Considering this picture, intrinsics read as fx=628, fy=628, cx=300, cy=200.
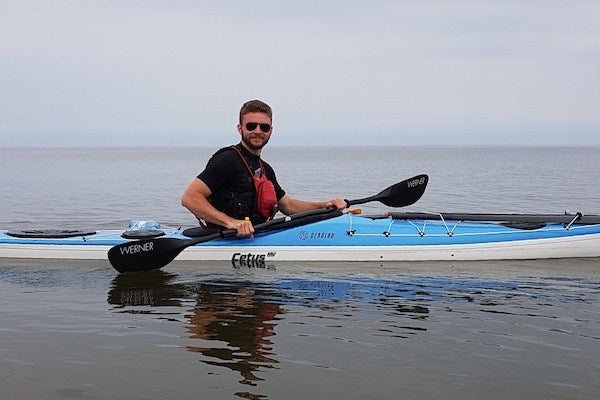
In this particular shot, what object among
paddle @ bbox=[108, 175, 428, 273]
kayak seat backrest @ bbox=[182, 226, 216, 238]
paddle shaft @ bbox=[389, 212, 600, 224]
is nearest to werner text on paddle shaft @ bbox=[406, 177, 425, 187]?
paddle shaft @ bbox=[389, 212, 600, 224]

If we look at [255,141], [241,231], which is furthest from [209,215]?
[255,141]

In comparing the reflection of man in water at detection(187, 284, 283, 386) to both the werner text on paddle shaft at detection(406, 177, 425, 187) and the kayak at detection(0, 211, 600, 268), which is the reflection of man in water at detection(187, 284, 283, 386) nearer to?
the kayak at detection(0, 211, 600, 268)

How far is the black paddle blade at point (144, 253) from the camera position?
754cm

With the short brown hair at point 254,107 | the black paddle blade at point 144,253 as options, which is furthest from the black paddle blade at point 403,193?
the black paddle blade at point 144,253

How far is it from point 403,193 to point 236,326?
4.15 metres

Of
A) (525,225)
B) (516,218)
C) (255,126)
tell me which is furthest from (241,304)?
(525,225)

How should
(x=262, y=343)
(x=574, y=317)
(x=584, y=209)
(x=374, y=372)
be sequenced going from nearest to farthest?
(x=374, y=372)
(x=262, y=343)
(x=574, y=317)
(x=584, y=209)

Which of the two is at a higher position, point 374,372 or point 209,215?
point 209,215

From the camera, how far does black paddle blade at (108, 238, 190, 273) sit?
7.54 meters

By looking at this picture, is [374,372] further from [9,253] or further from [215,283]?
[9,253]

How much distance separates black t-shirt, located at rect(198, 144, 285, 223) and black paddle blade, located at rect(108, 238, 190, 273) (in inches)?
28.0

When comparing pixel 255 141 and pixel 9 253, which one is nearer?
pixel 255 141

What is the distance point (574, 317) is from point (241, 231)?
11.9 feet

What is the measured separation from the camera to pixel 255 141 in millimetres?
7320
